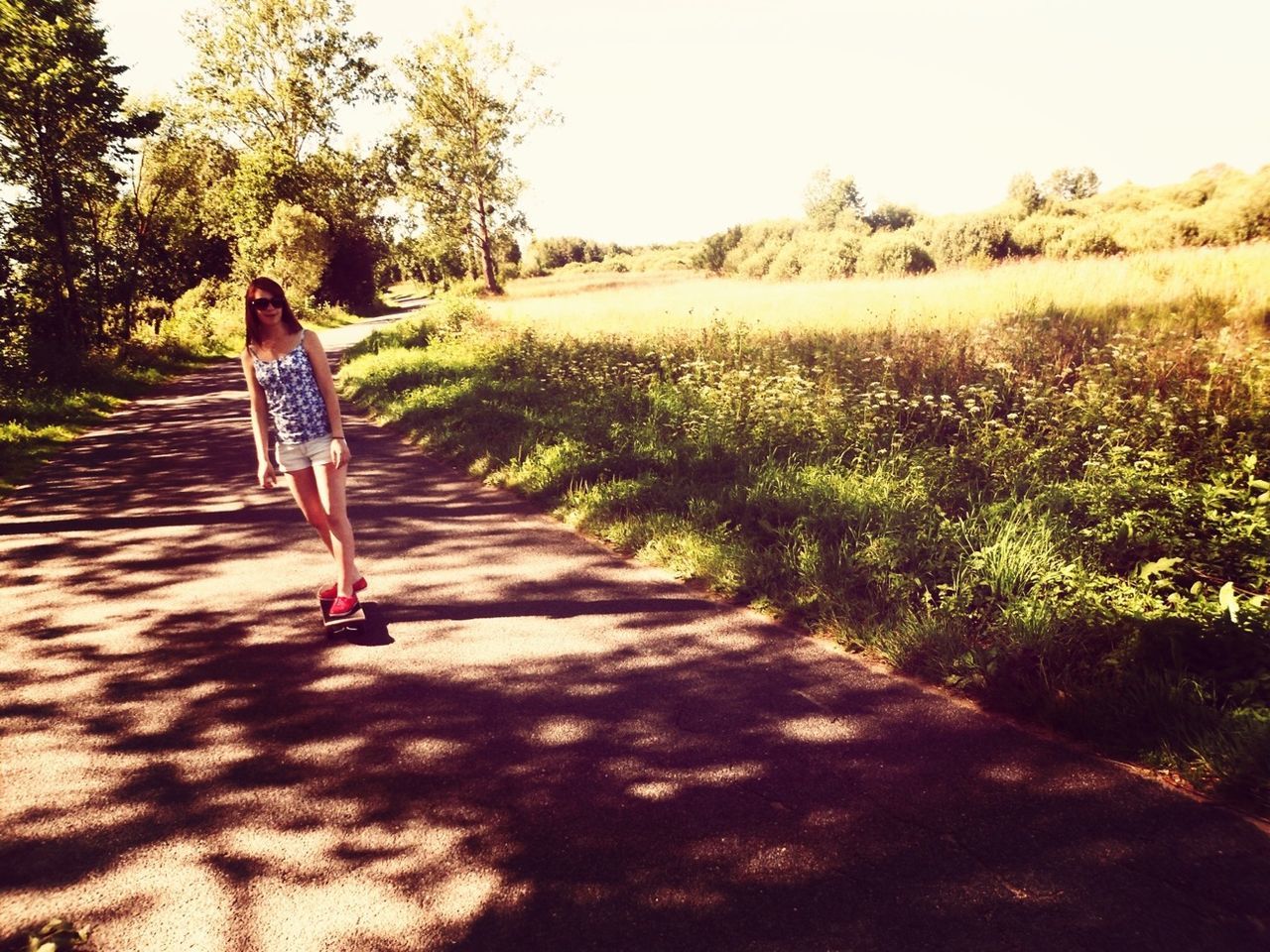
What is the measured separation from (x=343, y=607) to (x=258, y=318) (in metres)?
1.81

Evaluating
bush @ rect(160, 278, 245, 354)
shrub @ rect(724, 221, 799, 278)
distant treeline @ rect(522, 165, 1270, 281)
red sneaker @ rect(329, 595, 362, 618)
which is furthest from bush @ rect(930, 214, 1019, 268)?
bush @ rect(160, 278, 245, 354)

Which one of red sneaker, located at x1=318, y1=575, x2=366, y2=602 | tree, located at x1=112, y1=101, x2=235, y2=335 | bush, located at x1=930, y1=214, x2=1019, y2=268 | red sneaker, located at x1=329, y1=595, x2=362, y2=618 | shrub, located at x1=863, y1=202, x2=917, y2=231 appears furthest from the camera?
shrub, located at x1=863, y1=202, x2=917, y2=231

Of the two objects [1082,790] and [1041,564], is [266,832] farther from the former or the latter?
[1041,564]

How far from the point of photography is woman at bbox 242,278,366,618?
4.06 meters

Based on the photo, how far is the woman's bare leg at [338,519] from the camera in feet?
13.6

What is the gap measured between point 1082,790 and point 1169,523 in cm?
236

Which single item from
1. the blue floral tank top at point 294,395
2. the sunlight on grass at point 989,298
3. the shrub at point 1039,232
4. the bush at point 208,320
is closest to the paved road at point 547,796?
the blue floral tank top at point 294,395

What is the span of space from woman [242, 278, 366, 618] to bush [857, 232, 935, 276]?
27.2 metres

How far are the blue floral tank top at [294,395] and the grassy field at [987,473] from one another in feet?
7.84

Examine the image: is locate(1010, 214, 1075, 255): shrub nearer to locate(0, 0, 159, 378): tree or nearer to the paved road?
the paved road

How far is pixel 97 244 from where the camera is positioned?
18.1 metres

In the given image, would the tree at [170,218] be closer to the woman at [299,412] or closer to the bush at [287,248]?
the bush at [287,248]

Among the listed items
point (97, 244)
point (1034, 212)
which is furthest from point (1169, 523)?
point (1034, 212)

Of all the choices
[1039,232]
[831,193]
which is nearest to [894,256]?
[1039,232]
